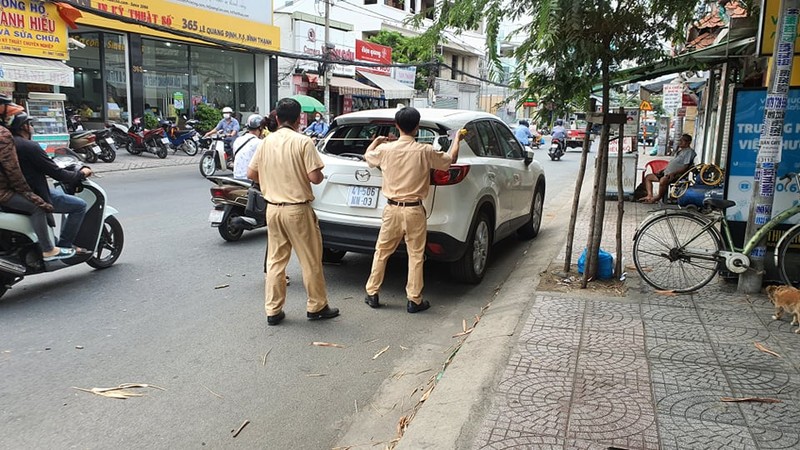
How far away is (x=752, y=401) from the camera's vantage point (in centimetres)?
330

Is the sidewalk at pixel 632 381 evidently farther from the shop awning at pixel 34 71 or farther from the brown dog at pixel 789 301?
the shop awning at pixel 34 71

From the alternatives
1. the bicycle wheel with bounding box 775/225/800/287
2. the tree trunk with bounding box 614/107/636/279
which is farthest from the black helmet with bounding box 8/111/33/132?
the bicycle wheel with bounding box 775/225/800/287

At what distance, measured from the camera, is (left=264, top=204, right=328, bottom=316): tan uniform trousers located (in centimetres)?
473

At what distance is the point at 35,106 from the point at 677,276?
48.7 ft

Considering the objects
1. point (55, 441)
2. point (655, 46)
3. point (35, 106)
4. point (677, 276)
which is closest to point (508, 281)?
point (677, 276)

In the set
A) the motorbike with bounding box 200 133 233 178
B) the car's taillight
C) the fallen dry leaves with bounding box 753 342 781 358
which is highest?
the car's taillight

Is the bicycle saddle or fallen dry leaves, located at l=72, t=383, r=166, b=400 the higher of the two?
the bicycle saddle

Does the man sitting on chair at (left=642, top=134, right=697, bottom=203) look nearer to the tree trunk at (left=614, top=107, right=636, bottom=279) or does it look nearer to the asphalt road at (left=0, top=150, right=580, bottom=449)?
the asphalt road at (left=0, top=150, right=580, bottom=449)

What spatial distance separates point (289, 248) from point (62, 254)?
7.81ft

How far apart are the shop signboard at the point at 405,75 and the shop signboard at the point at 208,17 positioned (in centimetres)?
1282

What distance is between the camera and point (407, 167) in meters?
5.03

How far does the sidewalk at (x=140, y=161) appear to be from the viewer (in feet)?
50.9

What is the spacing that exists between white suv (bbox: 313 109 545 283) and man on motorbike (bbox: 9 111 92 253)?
2247mm

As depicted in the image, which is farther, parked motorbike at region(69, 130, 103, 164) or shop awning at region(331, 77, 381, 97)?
shop awning at region(331, 77, 381, 97)
